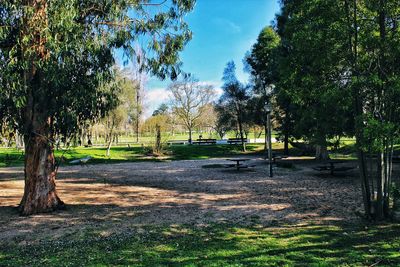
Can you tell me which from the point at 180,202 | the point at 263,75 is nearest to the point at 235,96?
the point at 263,75

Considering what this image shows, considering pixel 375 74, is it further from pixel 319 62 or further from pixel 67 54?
pixel 67 54

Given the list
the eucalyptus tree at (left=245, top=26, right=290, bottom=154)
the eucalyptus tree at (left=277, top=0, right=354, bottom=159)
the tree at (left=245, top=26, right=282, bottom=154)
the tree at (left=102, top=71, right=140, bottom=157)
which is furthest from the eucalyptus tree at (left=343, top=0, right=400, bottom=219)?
the tree at (left=102, top=71, right=140, bottom=157)

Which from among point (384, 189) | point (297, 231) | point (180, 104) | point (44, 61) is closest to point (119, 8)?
point (44, 61)

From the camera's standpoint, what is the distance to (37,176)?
30.0ft

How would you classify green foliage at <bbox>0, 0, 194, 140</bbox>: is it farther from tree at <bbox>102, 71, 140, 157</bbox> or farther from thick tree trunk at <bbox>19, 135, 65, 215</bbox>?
tree at <bbox>102, 71, 140, 157</bbox>

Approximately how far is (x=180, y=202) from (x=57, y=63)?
5.29 meters

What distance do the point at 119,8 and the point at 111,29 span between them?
666 mm

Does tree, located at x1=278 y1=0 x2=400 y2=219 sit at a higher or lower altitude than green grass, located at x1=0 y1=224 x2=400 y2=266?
higher

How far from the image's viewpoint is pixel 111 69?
9.23m

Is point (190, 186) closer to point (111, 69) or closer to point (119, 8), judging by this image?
point (111, 69)

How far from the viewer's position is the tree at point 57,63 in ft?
24.9

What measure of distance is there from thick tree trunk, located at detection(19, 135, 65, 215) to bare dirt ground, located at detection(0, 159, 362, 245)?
0.43 meters

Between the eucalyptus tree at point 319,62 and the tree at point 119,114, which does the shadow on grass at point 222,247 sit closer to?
the eucalyptus tree at point 319,62

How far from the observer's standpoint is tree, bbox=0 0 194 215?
7.59 m
